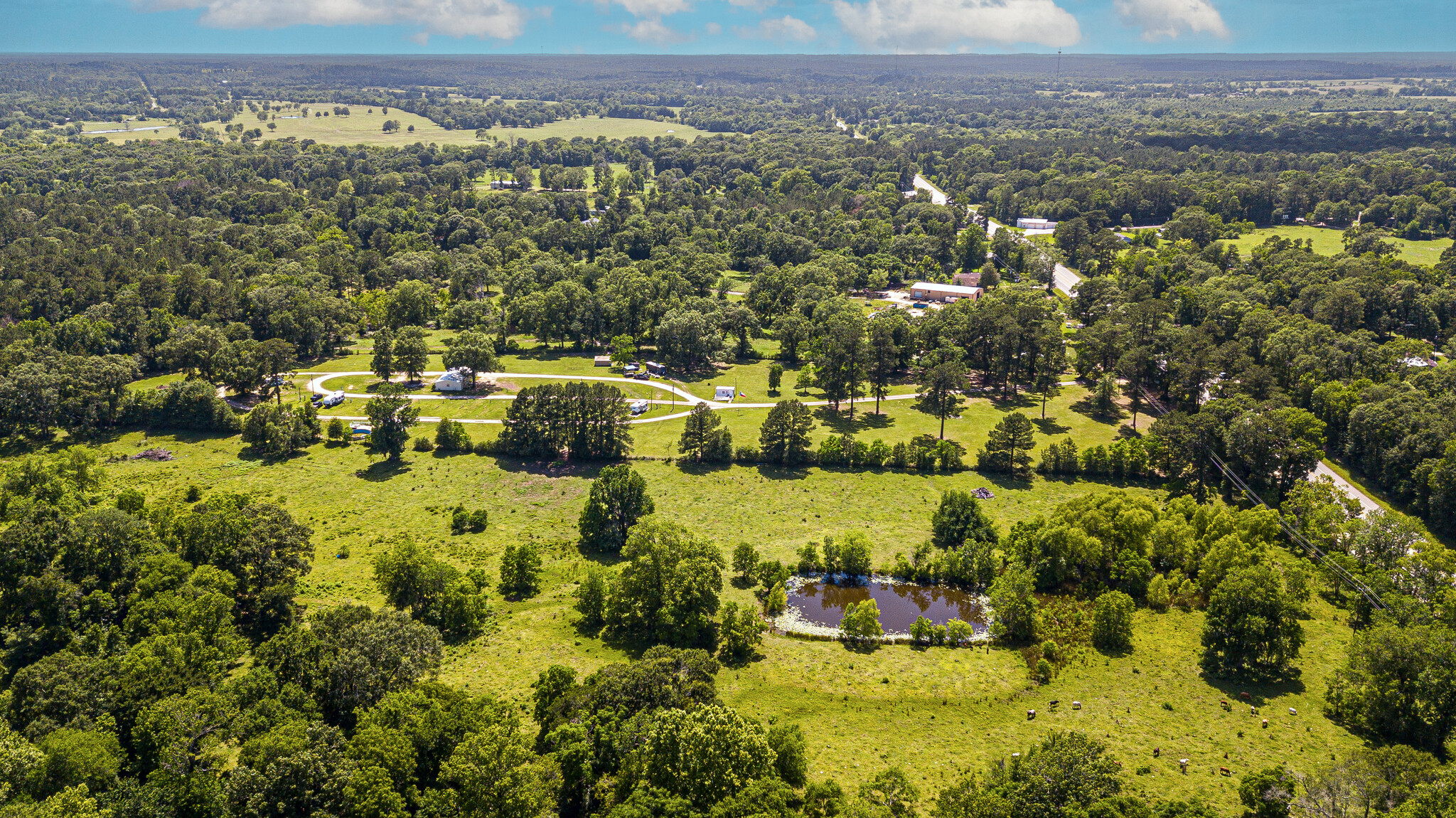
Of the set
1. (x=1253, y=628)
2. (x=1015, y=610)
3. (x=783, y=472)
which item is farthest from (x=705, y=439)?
(x=1253, y=628)

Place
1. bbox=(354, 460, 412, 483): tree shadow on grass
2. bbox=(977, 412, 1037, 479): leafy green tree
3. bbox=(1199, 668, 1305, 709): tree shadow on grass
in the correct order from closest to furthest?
bbox=(1199, 668, 1305, 709): tree shadow on grass → bbox=(977, 412, 1037, 479): leafy green tree → bbox=(354, 460, 412, 483): tree shadow on grass

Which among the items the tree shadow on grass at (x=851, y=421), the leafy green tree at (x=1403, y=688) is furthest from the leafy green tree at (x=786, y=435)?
the leafy green tree at (x=1403, y=688)

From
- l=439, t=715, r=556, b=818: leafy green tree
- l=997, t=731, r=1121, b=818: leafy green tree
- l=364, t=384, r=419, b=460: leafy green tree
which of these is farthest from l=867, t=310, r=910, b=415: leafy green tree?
l=439, t=715, r=556, b=818: leafy green tree

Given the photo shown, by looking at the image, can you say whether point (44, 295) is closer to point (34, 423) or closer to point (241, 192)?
point (34, 423)

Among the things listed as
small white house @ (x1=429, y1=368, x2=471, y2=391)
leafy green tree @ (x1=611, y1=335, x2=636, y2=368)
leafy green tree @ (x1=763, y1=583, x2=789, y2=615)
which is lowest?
leafy green tree @ (x1=763, y1=583, x2=789, y2=615)

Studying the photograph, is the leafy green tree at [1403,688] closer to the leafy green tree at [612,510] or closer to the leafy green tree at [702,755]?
the leafy green tree at [702,755]

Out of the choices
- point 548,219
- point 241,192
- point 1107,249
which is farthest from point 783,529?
point 241,192

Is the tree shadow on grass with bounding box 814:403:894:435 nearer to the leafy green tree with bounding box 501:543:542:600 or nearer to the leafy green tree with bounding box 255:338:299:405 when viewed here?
the leafy green tree with bounding box 501:543:542:600
